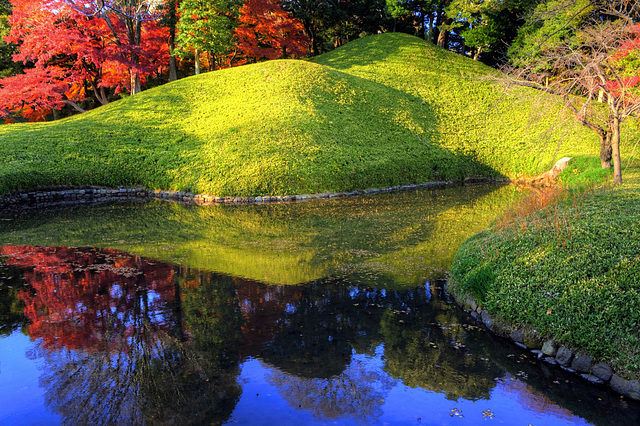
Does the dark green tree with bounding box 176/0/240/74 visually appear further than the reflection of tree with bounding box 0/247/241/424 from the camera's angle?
Yes

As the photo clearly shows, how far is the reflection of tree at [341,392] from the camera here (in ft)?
16.6

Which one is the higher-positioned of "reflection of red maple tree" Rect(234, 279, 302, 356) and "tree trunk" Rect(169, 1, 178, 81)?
"tree trunk" Rect(169, 1, 178, 81)

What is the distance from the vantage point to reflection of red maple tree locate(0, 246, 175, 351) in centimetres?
680

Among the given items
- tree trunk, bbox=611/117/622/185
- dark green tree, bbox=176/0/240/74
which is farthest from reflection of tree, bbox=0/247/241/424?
dark green tree, bbox=176/0/240/74

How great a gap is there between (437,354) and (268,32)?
34.7 m

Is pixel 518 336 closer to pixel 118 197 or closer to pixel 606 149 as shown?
pixel 606 149

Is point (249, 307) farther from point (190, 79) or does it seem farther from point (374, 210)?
point (190, 79)

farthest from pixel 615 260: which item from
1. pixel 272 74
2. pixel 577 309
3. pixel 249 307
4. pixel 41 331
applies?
pixel 272 74

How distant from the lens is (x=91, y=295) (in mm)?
8320

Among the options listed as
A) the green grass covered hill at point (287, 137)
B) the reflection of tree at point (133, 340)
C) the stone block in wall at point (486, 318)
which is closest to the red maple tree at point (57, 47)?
the green grass covered hill at point (287, 137)

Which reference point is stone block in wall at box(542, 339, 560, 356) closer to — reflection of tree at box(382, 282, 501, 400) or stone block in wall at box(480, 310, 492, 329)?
reflection of tree at box(382, 282, 501, 400)

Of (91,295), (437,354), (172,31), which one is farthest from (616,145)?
(172,31)

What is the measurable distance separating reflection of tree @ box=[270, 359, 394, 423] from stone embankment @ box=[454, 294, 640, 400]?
2215 millimetres

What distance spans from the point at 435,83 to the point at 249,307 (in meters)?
27.7
